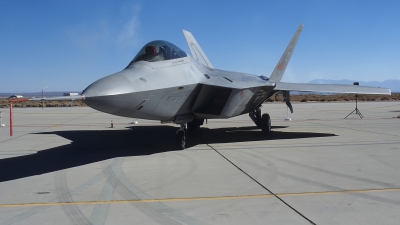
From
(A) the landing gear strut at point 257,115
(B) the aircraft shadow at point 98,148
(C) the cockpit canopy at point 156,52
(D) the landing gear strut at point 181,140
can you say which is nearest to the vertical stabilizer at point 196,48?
(A) the landing gear strut at point 257,115

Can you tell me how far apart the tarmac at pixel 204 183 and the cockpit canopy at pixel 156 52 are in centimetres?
237

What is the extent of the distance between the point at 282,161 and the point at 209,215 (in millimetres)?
3894

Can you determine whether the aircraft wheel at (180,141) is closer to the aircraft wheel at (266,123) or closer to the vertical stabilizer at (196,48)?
the aircraft wheel at (266,123)

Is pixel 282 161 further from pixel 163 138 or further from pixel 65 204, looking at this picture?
pixel 163 138

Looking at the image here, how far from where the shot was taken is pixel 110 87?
6.73 m

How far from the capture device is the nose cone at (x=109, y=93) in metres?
6.41

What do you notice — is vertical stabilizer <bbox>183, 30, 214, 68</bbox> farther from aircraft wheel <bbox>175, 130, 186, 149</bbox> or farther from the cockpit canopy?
the cockpit canopy

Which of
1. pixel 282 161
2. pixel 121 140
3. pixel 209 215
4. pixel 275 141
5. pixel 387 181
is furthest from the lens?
pixel 121 140

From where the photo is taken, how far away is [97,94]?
21.1 ft

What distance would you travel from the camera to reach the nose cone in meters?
6.41

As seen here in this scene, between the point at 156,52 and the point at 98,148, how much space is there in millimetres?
3670

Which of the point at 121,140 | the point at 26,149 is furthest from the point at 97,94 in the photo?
the point at 121,140

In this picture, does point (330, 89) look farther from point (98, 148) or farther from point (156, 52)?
point (98, 148)

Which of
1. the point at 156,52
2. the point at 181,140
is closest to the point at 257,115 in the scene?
the point at 181,140
